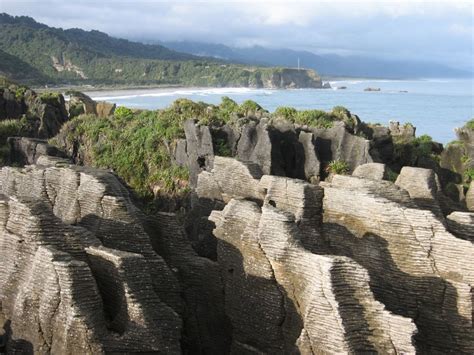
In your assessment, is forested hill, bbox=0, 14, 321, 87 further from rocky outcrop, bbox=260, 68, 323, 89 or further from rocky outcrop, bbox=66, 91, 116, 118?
rocky outcrop, bbox=66, 91, 116, 118

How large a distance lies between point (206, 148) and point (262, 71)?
479 feet

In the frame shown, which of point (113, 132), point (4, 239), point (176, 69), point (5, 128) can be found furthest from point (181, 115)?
point (176, 69)

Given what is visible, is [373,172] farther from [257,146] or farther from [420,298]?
[257,146]

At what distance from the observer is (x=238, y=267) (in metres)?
13.2

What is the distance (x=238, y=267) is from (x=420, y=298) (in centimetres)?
372

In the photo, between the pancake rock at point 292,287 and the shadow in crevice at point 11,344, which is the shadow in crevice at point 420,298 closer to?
the pancake rock at point 292,287

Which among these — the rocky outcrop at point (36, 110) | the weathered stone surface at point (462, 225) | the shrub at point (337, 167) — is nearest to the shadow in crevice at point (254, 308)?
the weathered stone surface at point (462, 225)

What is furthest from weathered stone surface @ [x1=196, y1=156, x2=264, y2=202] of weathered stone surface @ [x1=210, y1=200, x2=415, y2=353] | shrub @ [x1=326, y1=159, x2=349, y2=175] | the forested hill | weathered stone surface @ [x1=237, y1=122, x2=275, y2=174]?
the forested hill

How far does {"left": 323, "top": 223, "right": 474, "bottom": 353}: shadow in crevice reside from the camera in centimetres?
1252

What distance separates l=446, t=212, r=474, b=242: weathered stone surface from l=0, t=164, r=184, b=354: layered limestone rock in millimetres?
6030

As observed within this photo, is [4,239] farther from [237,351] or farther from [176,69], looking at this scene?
[176,69]

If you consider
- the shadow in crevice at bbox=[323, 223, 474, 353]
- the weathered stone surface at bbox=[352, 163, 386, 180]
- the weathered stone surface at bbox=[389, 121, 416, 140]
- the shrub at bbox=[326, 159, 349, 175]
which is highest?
the weathered stone surface at bbox=[352, 163, 386, 180]

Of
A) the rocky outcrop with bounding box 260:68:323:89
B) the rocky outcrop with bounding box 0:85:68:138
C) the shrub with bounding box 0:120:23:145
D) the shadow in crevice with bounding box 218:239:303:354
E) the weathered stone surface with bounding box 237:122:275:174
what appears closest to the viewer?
the shadow in crevice with bounding box 218:239:303:354

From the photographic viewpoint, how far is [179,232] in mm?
14398
